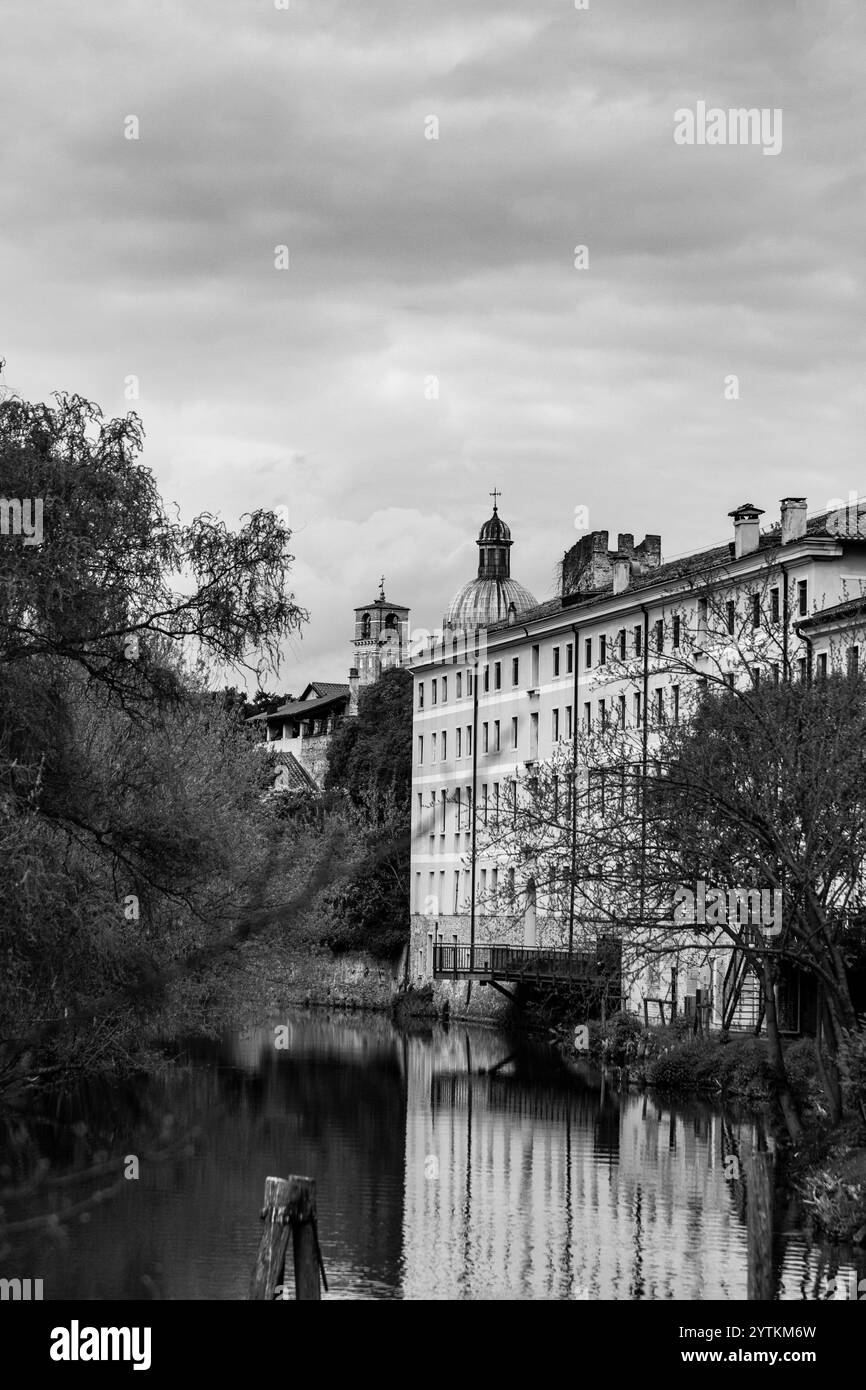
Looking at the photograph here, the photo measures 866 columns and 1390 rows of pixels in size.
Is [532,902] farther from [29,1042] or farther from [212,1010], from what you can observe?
[29,1042]

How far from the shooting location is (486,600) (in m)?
173

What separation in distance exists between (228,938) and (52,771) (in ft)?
41.1

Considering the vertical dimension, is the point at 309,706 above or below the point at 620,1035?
above

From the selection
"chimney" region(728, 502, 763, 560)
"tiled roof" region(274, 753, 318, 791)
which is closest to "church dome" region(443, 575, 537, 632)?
"tiled roof" region(274, 753, 318, 791)

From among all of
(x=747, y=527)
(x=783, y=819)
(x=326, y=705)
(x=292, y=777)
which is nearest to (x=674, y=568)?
(x=747, y=527)

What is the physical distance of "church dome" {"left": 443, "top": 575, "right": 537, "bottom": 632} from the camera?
17038 cm

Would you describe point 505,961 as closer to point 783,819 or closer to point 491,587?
point 783,819

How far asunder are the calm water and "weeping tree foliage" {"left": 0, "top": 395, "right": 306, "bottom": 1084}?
2.19 metres

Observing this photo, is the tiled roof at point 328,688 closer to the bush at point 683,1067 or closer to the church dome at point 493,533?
the church dome at point 493,533

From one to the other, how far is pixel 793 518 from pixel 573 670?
64.9 feet

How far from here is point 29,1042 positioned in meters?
8.37

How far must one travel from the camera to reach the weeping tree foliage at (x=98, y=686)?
744 inches

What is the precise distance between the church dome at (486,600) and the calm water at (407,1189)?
385ft
